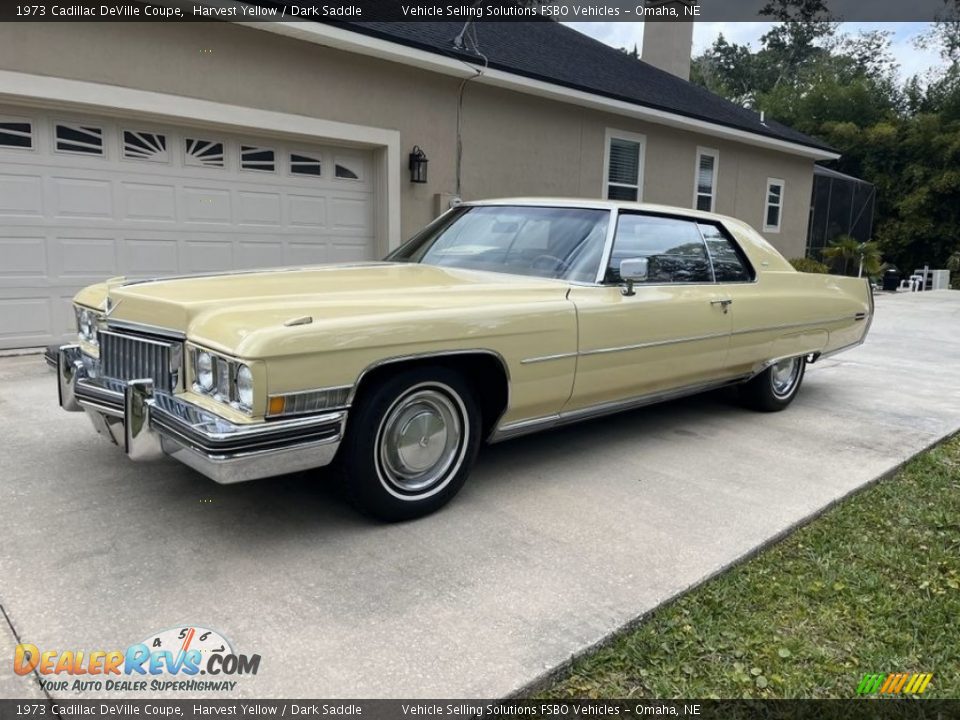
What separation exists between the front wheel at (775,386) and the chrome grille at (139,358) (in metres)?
4.18

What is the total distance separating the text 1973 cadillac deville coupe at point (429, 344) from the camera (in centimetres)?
281

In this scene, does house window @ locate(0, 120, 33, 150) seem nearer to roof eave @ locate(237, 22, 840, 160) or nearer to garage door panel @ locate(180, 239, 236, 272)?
garage door panel @ locate(180, 239, 236, 272)

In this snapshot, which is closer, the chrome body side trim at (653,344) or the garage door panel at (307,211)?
the chrome body side trim at (653,344)

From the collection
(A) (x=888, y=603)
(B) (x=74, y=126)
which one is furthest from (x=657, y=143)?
(A) (x=888, y=603)

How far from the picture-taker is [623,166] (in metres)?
12.4

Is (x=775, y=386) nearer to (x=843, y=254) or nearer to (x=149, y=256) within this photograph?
(x=149, y=256)

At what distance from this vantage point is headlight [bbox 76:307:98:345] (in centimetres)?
376

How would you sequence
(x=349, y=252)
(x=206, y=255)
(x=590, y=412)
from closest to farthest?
(x=590, y=412), (x=206, y=255), (x=349, y=252)

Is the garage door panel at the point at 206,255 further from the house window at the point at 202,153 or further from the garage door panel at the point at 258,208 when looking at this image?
the house window at the point at 202,153

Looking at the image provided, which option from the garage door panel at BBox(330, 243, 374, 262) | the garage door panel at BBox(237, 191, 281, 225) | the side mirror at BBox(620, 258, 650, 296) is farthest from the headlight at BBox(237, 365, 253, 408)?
the garage door panel at BBox(330, 243, 374, 262)

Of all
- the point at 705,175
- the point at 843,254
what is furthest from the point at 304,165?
the point at 843,254

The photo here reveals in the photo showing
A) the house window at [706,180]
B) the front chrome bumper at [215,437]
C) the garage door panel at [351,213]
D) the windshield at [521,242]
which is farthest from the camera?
the house window at [706,180]

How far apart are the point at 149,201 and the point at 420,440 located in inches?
216

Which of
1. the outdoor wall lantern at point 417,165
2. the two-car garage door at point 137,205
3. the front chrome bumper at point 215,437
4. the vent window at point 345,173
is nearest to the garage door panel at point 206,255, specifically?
the two-car garage door at point 137,205
